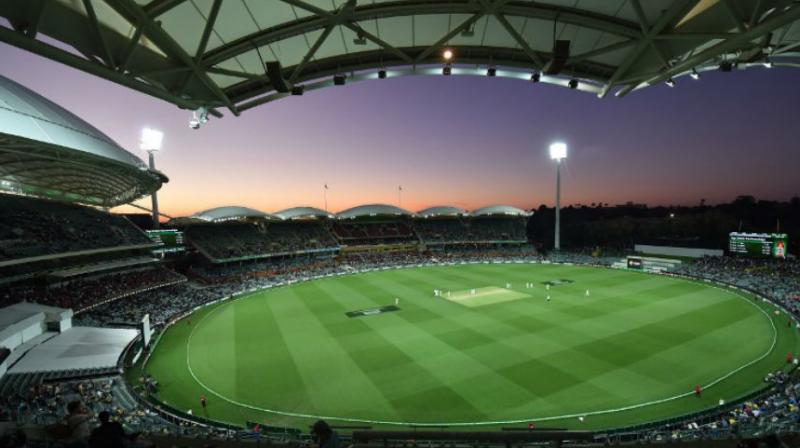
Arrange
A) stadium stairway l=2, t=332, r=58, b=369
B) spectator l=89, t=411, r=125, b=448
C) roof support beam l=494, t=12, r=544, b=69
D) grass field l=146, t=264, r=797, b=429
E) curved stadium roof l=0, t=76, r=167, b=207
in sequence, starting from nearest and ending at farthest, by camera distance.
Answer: spectator l=89, t=411, r=125, b=448
roof support beam l=494, t=12, r=544, b=69
curved stadium roof l=0, t=76, r=167, b=207
grass field l=146, t=264, r=797, b=429
stadium stairway l=2, t=332, r=58, b=369

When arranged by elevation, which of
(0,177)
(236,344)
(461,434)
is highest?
(0,177)

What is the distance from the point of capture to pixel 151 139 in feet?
175

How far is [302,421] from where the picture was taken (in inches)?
649

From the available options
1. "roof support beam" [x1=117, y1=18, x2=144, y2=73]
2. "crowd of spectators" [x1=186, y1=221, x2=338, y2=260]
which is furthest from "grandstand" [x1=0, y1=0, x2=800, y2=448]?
"crowd of spectators" [x1=186, y1=221, x2=338, y2=260]

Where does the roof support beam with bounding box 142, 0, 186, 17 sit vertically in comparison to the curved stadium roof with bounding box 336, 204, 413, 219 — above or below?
above

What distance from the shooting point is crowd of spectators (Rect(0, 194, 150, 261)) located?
27700mm

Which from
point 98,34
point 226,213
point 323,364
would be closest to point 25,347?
point 323,364

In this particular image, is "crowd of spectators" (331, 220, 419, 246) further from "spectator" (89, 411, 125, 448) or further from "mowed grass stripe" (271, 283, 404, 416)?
"spectator" (89, 411, 125, 448)

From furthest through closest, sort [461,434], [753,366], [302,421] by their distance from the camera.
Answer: [753,366] < [302,421] < [461,434]

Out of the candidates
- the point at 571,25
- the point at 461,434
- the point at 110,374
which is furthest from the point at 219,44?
the point at 110,374

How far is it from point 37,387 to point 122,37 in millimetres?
19293

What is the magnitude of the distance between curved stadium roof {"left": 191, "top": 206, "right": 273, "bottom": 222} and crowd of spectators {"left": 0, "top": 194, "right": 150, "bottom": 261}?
34.7 ft

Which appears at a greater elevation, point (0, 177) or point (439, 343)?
point (0, 177)

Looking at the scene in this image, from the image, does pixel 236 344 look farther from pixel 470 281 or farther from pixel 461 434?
pixel 470 281
